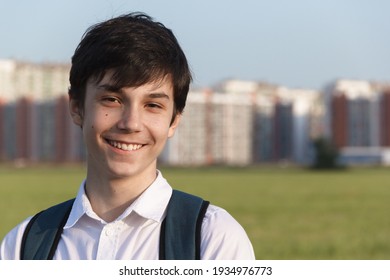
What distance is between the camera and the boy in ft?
3.74

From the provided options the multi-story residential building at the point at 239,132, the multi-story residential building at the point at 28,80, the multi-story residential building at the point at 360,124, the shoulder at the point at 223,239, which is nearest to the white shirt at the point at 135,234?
the shoulder at the point at 223,239

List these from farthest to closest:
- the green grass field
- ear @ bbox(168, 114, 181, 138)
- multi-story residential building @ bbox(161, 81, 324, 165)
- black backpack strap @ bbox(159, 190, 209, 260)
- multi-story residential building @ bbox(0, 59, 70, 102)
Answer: multi-story residential building @ bbox(0, 59, 70, 102) → multi-story residential building @ bbox(161, 81, 324, 165) → the green grass field → ear @ bbox(168, 114, 181, 138) → black backpack strap @ bbox(159, 190, 209, 260)

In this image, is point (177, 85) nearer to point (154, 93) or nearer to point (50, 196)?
point (154, 93)

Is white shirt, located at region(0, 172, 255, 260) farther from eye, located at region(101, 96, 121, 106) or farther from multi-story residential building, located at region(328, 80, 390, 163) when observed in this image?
multi-story residential building, located at region(328, 80, 390, 163)

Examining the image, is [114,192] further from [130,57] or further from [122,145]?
[130,57]

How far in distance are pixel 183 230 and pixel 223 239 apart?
60mm

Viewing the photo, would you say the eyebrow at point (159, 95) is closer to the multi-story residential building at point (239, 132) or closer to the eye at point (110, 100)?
the eye at point (110, 100)

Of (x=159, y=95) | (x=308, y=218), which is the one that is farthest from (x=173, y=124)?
(x=308, y=218)

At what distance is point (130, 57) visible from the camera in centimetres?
116

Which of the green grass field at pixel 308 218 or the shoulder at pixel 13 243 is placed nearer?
the shoulder at pixel 13 243

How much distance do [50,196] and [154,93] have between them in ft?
65.1

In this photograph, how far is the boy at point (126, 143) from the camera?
3.74 feet

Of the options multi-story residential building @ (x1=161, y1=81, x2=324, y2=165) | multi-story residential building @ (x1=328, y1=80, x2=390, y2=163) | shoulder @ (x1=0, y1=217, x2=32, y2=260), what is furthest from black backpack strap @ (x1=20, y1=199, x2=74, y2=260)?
multi-story residential building @ (x1=328, y1=80, x2=390, y2=163)

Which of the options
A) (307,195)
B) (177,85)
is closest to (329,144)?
(307,195)
